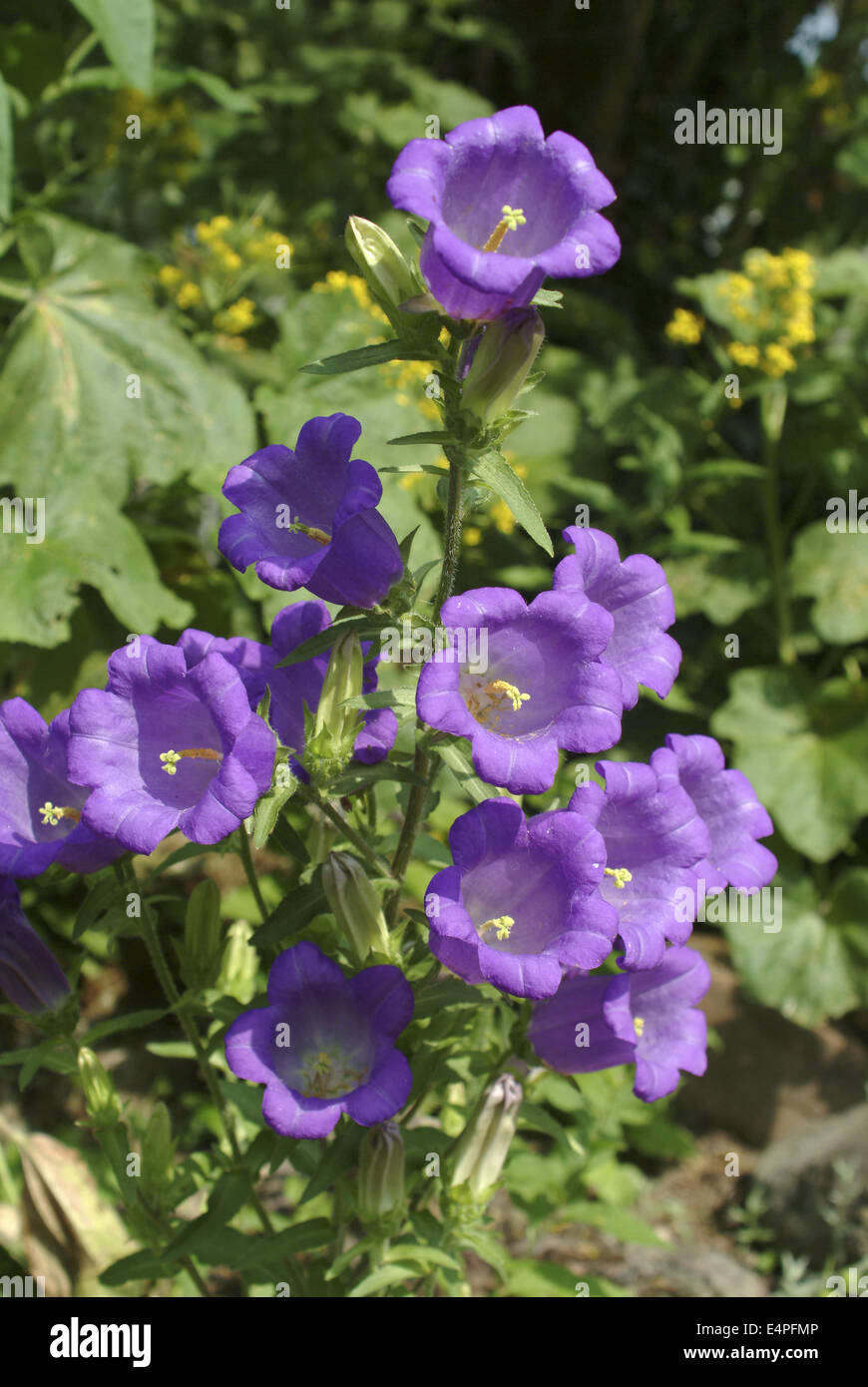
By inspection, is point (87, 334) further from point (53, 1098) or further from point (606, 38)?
point (606, 38)

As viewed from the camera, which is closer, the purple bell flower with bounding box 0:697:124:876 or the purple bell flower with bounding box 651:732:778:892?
the purple bell flower with bounding box 0:697:124:876

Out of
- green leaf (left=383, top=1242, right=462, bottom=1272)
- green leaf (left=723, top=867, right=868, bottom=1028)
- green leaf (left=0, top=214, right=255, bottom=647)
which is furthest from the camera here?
green leaf (left=723, top=867, right=868, bottom=1028)

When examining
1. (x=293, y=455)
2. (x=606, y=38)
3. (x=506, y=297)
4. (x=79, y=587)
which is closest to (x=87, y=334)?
(x=79, y=587)

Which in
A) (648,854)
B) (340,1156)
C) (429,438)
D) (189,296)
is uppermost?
(189,296)

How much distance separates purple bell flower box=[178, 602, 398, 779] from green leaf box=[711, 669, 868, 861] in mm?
2774

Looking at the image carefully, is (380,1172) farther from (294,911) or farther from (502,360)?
(502,360)

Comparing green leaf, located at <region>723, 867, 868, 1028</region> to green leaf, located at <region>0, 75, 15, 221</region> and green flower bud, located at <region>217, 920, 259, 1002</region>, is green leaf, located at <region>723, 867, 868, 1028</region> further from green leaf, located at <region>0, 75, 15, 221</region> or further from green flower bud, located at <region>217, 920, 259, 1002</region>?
green leaf, located at <region>0, 75, 15, 221</region>

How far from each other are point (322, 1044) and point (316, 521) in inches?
35.8

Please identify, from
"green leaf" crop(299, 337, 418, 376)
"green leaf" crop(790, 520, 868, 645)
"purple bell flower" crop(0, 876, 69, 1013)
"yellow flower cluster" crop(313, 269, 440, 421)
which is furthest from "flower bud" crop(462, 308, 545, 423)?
"green leaf" crop(790, 520, 868, 645)

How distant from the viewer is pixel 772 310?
186 inches

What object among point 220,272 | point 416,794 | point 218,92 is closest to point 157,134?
point 218,92

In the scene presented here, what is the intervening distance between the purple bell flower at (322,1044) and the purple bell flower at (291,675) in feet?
1.15

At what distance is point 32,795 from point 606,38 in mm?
6226

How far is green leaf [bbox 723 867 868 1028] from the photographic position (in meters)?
4.18
